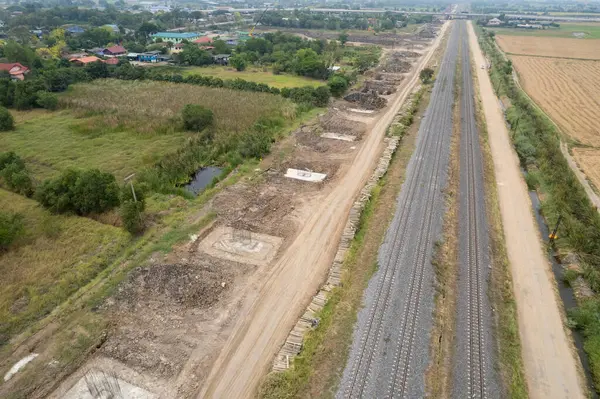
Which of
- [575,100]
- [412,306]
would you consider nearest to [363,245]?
[412,306]

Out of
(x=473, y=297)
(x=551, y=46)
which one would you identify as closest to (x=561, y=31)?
(x=551, y=46)

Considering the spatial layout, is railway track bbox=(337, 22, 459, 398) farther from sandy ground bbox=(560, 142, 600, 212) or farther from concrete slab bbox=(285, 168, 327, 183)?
sandy ground bbox=(560, 142, 600, 212)

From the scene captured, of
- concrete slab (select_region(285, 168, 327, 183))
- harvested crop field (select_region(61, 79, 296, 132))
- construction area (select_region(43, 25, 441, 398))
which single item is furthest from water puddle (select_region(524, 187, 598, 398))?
harvested crop field (select_region(61, 79, 296, 132))

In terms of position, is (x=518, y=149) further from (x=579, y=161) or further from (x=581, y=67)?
(x=581, y=67)

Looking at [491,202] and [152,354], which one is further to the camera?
[491,202]

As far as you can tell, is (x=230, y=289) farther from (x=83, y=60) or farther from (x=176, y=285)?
(x=83, y=60)

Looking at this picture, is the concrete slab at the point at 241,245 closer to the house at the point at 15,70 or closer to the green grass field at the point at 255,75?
the green grass field at the point at 255,75
